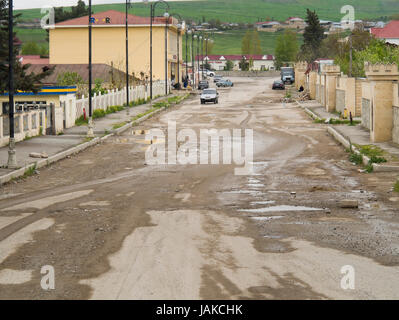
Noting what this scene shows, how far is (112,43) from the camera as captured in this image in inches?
4090

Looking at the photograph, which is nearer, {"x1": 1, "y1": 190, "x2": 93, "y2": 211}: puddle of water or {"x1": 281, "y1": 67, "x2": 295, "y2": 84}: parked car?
{"x1": 1, "y1": 190, "x2": 93, "y2": 211}: puddle of water

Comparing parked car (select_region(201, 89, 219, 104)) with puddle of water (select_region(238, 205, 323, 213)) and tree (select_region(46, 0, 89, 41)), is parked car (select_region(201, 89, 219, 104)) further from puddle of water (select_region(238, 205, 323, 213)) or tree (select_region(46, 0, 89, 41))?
tree (select_region(46, 0, 89, 41))

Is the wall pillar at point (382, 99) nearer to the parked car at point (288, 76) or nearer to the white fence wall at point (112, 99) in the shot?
the white fence wall at point (112, 99)

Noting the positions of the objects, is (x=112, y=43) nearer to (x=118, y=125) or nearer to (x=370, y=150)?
(x=118, y=125)

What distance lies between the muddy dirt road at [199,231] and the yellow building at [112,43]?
78.6 meters

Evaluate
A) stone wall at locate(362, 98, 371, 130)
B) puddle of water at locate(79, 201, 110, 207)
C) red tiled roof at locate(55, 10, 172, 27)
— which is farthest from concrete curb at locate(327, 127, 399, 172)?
red tiled roof at locate(55, 10, 172, 27)

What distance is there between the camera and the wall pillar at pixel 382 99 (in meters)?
29.1

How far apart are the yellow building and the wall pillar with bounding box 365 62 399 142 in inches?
2913

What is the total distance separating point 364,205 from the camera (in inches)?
661

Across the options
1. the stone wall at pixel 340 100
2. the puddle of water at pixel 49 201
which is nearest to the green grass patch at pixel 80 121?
the stone wall at pixel 340 100

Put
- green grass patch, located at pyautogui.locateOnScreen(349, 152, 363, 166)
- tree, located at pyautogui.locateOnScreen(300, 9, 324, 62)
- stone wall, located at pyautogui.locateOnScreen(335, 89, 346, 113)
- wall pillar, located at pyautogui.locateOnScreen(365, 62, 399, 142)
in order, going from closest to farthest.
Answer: green grass patch, located at pyautogui.locateOnScreen(349, 152, 363, 166), wall pillar, located at pyautogui.locateOnScreen(365, 62, 399, 142), stone wall, located at pyautogui.locateOnScreen(335, 89, 346, 113), tree, located at pyautogui.locateOnScreen(300, 9, 324, 62)

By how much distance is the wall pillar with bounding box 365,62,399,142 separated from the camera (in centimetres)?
2911
